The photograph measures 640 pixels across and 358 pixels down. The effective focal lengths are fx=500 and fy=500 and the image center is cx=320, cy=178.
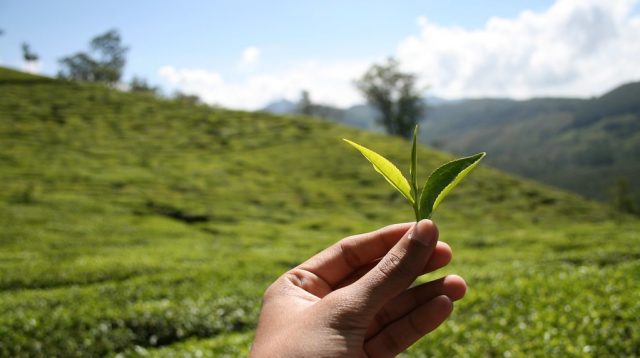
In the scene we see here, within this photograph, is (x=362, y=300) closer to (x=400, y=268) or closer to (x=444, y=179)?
(x=400, y=268)

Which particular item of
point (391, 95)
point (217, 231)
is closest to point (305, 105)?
point (391, 95)

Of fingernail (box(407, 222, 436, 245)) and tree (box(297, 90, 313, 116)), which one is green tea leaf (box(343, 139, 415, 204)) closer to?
fingernail (box(407, 222, 436, 245))

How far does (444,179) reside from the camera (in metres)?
2.09

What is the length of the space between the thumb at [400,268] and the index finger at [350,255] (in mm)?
502

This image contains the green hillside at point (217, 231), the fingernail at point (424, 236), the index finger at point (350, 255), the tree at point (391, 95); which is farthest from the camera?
the tree at point (391, 95)

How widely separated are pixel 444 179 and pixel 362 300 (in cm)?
60

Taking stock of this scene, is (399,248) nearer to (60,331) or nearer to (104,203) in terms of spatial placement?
(60,331)

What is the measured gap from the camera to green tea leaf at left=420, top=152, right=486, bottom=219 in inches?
81.2

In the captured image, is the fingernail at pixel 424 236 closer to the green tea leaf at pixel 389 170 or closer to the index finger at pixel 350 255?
the green tea leaf at pixel 389 170

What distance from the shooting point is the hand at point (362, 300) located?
2.00 m

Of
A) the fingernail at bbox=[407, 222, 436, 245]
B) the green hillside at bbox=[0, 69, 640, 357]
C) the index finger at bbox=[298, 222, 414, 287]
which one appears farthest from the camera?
the green hillside at bbox=[0, 69, 640, 357]

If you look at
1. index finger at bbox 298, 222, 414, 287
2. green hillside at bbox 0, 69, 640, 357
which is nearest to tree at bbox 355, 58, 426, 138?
green hillside at bbox 0, 69, 640, 357

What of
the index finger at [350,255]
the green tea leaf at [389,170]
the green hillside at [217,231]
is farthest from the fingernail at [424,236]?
the green hillside at [217,231]

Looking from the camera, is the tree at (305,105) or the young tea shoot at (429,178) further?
the tree at (305,105)
